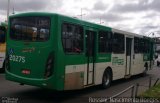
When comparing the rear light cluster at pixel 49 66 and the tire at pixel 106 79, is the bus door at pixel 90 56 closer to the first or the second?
the tire at pixel 106 79

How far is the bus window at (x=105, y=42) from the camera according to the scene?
12.7 meters

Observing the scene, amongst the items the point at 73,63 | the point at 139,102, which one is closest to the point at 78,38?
the point at 73,63

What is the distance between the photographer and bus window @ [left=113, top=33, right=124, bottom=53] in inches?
566

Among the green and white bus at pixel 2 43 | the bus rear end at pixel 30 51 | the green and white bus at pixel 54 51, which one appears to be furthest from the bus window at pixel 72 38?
the green and white bus at pixel 2 43

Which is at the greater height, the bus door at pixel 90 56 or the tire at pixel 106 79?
the bus door at pixel 90 56

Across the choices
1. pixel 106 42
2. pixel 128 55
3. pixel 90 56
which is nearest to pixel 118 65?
pixel 128 55

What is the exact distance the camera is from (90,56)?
11.9 meters

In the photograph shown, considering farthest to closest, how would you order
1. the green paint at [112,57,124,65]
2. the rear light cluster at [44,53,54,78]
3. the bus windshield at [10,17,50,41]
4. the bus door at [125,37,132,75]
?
the bus door at [125,37,132,75], the green paint at [112,57,124,65], the bus windshield at [10,17,50,41], the rear light cluster at [44,53,54,78]

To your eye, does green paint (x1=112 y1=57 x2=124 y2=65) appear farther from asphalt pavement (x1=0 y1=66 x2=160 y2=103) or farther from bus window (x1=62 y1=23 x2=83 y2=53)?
Answer: bus window (x1=62 y1=23 x2=83 y2=53)

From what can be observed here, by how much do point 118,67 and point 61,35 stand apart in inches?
233

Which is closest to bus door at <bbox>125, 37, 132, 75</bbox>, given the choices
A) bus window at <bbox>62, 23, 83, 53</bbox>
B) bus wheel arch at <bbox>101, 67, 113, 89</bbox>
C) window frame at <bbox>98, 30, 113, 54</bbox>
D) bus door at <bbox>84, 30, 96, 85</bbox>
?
bus wheel arch at <bbox>101, 67, 113, 89</bbox>

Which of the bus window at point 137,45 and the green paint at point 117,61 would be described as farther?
the bus window at point 137,45

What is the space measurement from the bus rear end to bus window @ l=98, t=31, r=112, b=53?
335 cm

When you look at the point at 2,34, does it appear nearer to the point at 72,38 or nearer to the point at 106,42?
the point at 106,42
